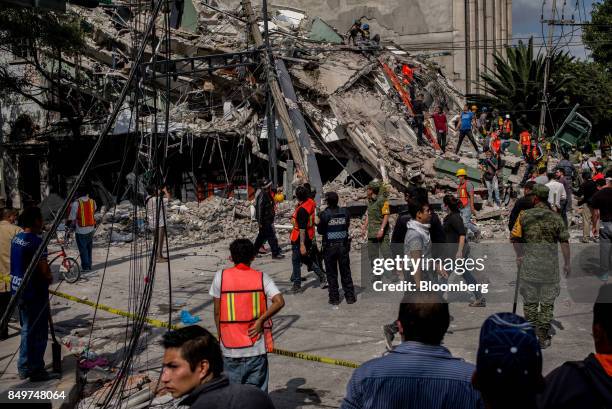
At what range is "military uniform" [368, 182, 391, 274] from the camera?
383 inches

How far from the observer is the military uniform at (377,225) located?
973cm

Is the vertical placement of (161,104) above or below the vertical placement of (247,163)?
above

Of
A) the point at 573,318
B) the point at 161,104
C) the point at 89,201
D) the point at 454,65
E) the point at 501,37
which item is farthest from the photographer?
the point at 501,37

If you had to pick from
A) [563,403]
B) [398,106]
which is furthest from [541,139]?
[563,403]

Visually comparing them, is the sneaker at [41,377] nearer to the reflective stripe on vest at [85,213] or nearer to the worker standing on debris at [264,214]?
the reflective stripe on vest at [85,213]

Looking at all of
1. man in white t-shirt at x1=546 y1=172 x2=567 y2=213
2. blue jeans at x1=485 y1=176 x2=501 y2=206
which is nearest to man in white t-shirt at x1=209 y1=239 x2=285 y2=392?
man in white t-shirt at x1=546 y1=172 x2=567 y2=213

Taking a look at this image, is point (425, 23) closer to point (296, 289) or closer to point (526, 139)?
point (526, 139)

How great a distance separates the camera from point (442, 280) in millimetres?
8586

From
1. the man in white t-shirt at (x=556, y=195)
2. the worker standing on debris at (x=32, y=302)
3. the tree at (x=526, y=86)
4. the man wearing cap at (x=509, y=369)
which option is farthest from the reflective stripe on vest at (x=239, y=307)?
the tree at (x=526, y=86)

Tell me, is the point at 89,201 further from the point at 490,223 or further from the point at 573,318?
the point at 490,223

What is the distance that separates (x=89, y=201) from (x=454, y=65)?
29.1m

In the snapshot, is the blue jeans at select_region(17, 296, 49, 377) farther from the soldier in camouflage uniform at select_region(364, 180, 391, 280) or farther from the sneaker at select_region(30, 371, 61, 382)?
the soldier in camouflage uniform at select_region(364, 180, 391, 280)

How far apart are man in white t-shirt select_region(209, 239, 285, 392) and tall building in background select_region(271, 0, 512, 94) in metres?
31.4

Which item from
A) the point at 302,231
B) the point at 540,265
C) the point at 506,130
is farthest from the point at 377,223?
the point at 506,130
